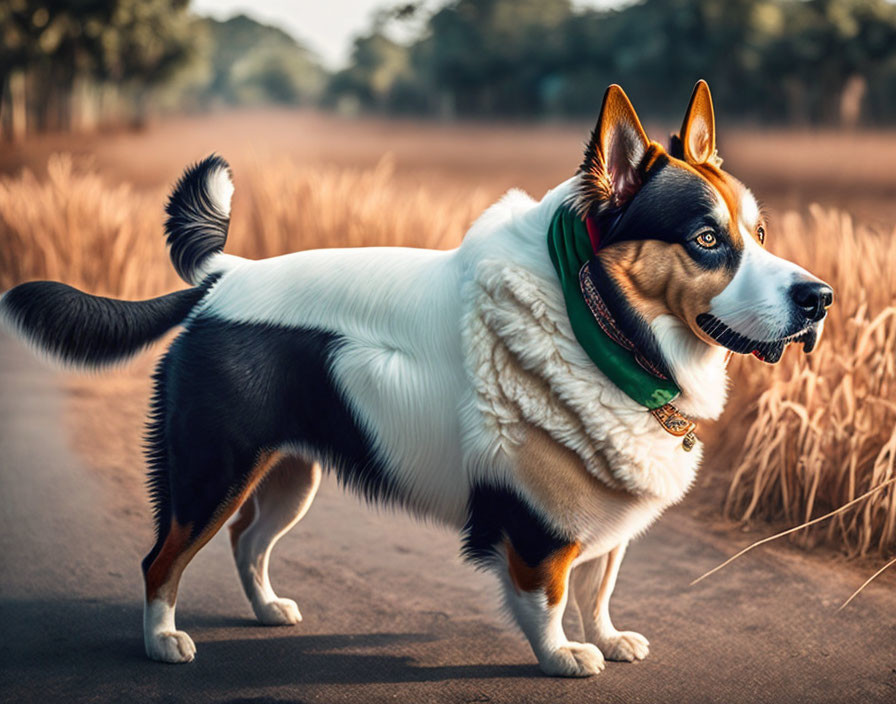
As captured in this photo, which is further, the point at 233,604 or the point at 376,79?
the point at 376,79

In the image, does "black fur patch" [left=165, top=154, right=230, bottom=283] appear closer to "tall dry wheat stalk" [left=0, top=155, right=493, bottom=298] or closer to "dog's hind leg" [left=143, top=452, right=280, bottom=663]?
"dog's hind leg" [left=143, top=452, right=280, bottom=663]

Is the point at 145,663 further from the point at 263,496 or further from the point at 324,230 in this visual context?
the point at 324,230

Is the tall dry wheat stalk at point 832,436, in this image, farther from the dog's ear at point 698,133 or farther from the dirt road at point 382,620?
the dog's ear at point 698,133

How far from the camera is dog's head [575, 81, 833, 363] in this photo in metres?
2.25

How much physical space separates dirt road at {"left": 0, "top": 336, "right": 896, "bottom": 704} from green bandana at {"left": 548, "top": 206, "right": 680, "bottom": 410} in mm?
892

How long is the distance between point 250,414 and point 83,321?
62 centimetres

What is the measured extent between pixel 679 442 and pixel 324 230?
14.2 feet

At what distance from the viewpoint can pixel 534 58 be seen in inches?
790

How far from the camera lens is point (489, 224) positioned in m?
2.67

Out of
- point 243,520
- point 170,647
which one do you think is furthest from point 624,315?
point 170,647

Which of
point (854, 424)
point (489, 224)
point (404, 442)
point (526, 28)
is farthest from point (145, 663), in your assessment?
Answer: point (526, 28)

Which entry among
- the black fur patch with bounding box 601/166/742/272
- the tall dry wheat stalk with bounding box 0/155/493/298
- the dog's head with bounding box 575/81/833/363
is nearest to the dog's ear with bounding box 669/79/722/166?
the dog's head with bounding box 575/81/833/363

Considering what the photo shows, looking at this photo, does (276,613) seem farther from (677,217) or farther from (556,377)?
(677,217)

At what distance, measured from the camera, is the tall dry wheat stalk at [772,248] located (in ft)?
12.9
